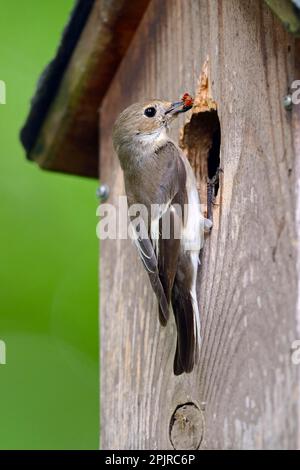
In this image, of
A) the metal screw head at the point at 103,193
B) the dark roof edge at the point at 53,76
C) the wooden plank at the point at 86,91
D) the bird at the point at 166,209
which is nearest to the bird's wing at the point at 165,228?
the bird at the point at 166,209

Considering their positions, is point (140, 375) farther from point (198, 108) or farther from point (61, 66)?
point (61, 66)

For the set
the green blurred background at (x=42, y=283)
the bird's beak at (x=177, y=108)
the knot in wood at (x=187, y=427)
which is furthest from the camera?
the green blurred background at (x=42, y=283)

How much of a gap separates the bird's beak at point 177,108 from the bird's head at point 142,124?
0.04 feet

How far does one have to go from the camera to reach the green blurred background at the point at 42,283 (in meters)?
5.14

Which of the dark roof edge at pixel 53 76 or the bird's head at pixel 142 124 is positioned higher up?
the dark roof edge at pixel 53 76

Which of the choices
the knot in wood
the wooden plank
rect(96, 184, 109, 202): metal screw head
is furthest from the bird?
the wooden plank

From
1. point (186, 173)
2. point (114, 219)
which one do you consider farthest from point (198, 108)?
point (114, 219)

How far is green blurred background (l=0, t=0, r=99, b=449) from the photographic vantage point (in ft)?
16.9

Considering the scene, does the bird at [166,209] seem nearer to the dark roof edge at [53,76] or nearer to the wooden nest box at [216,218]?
the wooden nest box at [216,218]

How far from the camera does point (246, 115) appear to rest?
3.18m

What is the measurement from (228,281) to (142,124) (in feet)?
3.67

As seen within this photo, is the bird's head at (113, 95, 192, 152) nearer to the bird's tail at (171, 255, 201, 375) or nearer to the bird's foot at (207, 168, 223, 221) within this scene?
the bird's foot at (207, 168, 223, 221)

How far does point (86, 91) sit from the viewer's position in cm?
446

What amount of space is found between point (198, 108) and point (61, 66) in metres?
1.21
